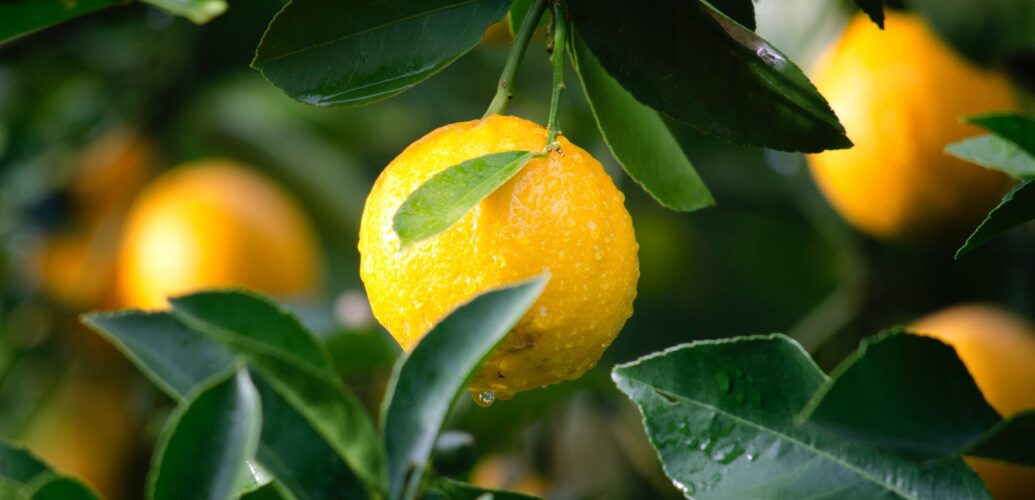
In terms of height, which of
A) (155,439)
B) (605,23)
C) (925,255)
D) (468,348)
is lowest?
(155,439)

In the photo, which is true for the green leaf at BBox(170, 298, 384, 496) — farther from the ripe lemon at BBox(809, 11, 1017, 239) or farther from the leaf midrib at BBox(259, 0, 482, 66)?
the ripe lemon at BBox(809, 11, 1017, 239)

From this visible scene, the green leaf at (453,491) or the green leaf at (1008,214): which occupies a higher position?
the green leaf at (1008,214)

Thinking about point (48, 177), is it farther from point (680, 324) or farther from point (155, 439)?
point (680, 324)

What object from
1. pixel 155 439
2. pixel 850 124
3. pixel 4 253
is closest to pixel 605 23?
pixel 850 124

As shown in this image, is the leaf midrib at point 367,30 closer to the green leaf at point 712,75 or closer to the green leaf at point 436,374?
the green leaf at point 712,75

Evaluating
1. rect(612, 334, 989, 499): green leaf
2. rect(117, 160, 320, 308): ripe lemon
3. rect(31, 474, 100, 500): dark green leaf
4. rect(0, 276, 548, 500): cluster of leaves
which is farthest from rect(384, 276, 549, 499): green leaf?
rect(117, 160, 320, 308): ripe lemon

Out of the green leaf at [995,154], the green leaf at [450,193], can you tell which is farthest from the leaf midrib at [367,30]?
the green leaf at [995,154]

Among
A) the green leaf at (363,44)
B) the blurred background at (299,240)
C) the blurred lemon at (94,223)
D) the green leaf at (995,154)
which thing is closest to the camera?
the green leaf at (363,44)
